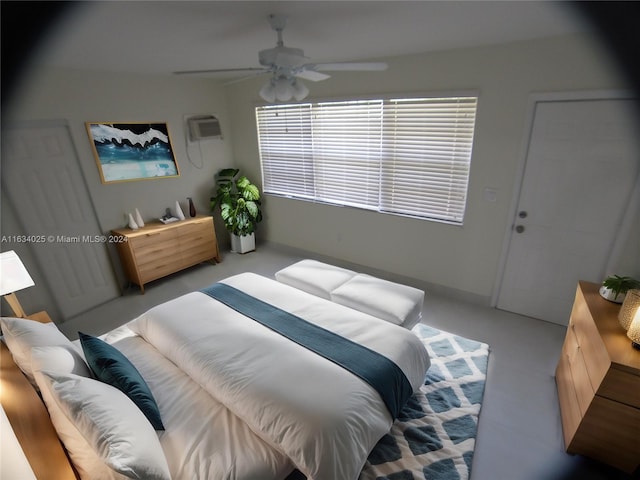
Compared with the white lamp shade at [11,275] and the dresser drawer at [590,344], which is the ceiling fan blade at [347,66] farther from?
the white lamp shade at [11,275]

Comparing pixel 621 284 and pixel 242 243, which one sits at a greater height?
pixel 621 284

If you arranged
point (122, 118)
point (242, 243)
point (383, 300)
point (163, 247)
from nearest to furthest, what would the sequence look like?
1. point (383, 300)
2. point (122, 118)
3. point (163, 247)
4. point (242, 243)

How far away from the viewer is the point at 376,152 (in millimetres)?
3414

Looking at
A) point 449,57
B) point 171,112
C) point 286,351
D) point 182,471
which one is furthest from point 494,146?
point 171,112

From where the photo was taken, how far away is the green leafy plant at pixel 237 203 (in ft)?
14.0

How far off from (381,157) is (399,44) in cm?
113

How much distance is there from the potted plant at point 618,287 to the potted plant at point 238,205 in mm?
3720

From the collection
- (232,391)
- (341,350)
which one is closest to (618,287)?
(341,350)

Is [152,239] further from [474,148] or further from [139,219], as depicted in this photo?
[474,148]

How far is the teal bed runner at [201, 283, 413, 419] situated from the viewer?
1.61 meters

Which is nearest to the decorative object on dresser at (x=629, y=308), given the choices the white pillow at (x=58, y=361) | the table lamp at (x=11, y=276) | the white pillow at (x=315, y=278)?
the white pillow at (x=315, y=278)

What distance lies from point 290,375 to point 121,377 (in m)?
0.81

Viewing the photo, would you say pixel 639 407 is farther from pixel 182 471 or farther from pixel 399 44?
pixel 399 44

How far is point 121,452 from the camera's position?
3.39 feet
